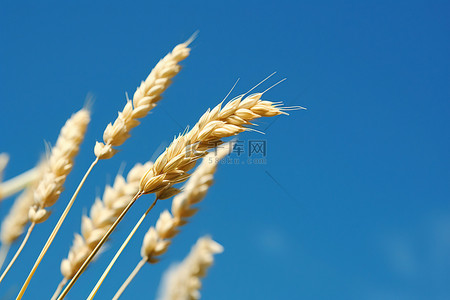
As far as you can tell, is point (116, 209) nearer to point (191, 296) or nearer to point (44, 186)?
point (44, 186)

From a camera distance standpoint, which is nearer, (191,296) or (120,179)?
(120,179)

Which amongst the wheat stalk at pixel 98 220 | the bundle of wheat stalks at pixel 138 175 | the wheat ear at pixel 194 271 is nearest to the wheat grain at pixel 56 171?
the bundle of wheat stalks at pixel 138 175

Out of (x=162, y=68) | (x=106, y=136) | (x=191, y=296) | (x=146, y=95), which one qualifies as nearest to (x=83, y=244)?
(x=106, y=136)

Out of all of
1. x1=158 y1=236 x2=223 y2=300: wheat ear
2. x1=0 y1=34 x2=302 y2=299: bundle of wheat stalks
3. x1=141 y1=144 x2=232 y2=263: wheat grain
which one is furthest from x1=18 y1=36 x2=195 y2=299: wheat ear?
x1=158 y1=236 x2=223 y2=300: wheat ear

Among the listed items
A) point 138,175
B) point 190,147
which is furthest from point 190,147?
point 138,175

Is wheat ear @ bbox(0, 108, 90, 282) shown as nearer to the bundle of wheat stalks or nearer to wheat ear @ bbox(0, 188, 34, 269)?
the bundle of wheat stalks

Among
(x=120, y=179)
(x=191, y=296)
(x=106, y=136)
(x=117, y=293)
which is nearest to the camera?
(x=117, y=293)
